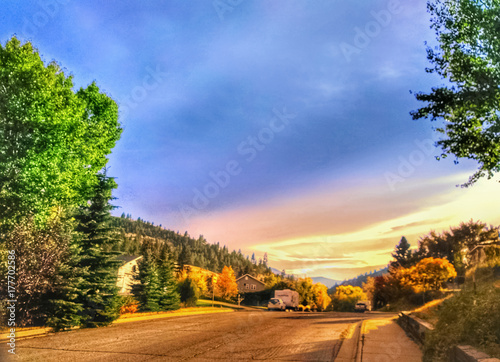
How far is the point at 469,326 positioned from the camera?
604 centimetres

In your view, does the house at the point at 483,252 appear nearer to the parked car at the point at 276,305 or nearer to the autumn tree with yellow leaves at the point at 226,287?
the parked car at the point at 276,305

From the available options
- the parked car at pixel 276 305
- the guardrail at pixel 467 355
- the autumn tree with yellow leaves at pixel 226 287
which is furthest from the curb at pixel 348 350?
the autumn tree with yellow leaves at pixel 226 287

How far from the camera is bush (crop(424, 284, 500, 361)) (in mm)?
5461

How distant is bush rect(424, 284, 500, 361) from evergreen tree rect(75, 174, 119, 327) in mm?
15030

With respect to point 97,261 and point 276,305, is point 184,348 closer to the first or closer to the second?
point 97,261

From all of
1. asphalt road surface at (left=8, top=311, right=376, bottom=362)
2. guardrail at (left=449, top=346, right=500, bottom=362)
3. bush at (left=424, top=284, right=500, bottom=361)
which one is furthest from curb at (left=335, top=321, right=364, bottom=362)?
guardrail at (left=449, top=346, right=500, bottom=362)

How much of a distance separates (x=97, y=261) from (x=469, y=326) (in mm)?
17700

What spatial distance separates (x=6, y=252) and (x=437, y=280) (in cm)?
2891

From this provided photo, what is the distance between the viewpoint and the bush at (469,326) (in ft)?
17.9

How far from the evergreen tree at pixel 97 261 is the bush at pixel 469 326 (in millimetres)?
15030

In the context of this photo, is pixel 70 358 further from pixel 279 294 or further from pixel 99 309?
pixel 279 294

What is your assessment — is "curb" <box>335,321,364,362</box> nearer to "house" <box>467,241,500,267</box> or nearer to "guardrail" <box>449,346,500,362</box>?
"guardrail" <box>449,346,500,362</box>

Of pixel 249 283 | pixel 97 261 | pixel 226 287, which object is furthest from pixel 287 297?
pixel 249 283

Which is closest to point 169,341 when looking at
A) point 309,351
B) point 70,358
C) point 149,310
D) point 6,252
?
point 70,358
